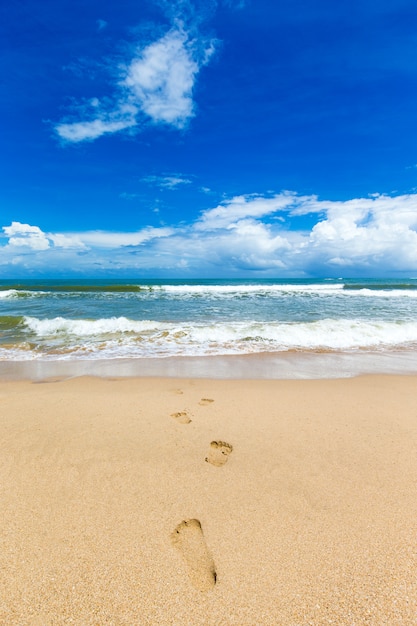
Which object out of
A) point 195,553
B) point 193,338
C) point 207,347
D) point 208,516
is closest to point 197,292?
point 193,338

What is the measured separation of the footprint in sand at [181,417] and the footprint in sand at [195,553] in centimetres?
162

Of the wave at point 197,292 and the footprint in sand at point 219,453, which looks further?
the wave at point 197,292

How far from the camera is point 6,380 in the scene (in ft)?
18.9

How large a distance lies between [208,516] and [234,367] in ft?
14.2

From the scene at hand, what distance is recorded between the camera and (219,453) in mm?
3141

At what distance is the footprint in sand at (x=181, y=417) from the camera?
12.6 feet

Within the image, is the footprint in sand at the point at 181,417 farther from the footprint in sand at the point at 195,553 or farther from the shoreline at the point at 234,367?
the shoreline at the point at 234,367

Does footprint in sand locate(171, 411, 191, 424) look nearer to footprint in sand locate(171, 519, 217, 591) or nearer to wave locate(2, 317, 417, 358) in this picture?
footprint in sand locate(171, 519, 217, 591)

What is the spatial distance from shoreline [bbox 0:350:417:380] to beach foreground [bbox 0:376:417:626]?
1.92 meters

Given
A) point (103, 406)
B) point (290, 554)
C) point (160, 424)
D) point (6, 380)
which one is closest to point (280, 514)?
point (290, 554)

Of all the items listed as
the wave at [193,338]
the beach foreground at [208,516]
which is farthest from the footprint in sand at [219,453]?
the wave at [193,338]

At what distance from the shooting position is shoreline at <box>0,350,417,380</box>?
19.8 ft

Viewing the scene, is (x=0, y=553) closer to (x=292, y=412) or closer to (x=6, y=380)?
(x=292, y=412)

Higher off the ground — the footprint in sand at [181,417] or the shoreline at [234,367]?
the footprint in sand at [181,417]
